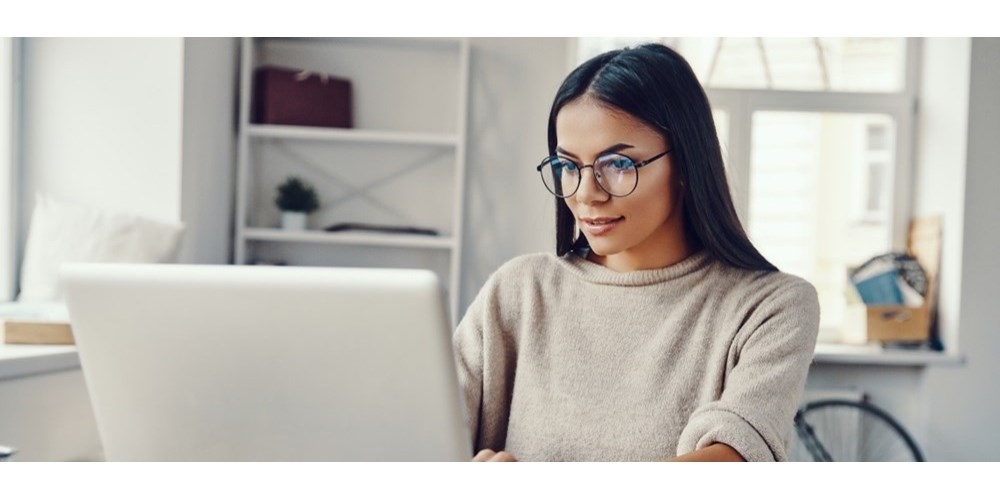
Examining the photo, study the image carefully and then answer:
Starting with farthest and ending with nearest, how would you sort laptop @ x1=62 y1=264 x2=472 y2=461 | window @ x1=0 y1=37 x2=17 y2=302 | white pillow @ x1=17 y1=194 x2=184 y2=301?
window @ x1=0 y1=37 x2=17 y2=302
white pillow @ x1=17 y1=194 x2=184 y2=301
laptop @ x1=62 y1=264 x2=472 y2=461

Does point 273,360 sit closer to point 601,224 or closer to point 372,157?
point 601,224

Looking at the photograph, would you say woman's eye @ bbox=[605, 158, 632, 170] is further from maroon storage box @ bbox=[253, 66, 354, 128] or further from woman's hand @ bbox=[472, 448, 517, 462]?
maroon storage box @ bbox=[253, 66, 354, 128]

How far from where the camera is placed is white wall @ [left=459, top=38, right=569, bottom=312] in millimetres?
3650

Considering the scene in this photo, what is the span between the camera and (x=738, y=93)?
3.66m

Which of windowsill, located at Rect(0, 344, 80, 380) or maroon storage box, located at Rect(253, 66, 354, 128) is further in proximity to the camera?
maroon storage box, located at Rect(253, 66, 354, 128)

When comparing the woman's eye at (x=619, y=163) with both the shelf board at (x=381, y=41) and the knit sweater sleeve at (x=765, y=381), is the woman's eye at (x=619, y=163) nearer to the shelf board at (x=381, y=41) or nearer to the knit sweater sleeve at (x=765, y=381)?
the knit sweater sleeve at (x=765, y=381)

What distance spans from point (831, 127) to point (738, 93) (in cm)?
45

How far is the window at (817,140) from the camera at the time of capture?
3670mm

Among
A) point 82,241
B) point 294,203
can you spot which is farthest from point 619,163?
point 294,203

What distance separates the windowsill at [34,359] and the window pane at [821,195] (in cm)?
256

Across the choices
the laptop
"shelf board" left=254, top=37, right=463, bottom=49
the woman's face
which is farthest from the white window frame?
the laptop

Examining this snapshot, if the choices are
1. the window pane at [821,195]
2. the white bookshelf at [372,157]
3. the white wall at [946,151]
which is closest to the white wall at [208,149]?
→ the white bookshelf at [372,157]

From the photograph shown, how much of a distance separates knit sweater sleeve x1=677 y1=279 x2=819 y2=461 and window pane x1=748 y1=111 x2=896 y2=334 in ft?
8.82
